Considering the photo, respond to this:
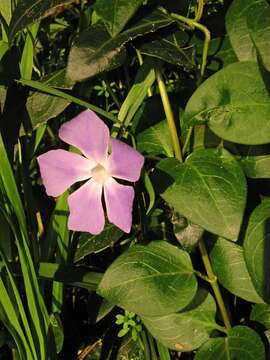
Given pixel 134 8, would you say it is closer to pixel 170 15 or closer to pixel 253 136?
pixel 170 15

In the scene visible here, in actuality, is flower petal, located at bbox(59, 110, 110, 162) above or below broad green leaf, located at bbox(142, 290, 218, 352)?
above

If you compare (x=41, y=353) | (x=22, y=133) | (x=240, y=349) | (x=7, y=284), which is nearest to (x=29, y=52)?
(x=22, y=133)

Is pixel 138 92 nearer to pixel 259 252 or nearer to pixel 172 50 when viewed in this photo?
pixel 172 50

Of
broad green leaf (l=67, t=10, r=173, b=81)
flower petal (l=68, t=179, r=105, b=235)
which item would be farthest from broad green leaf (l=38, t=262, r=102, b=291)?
broad green leaf (l=67, t=10, r=173, b=81)

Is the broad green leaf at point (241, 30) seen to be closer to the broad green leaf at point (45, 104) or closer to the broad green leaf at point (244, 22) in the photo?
the broad green leaf at point (244, 22)

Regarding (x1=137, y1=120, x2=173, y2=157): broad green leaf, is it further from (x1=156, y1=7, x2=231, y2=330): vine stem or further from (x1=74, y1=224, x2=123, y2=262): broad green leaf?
(x1=74, y1=224, x2=123, y2=262): broad green leaf

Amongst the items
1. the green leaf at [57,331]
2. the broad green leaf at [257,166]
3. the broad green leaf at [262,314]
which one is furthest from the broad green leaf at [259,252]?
the green leaf at [57,331]
